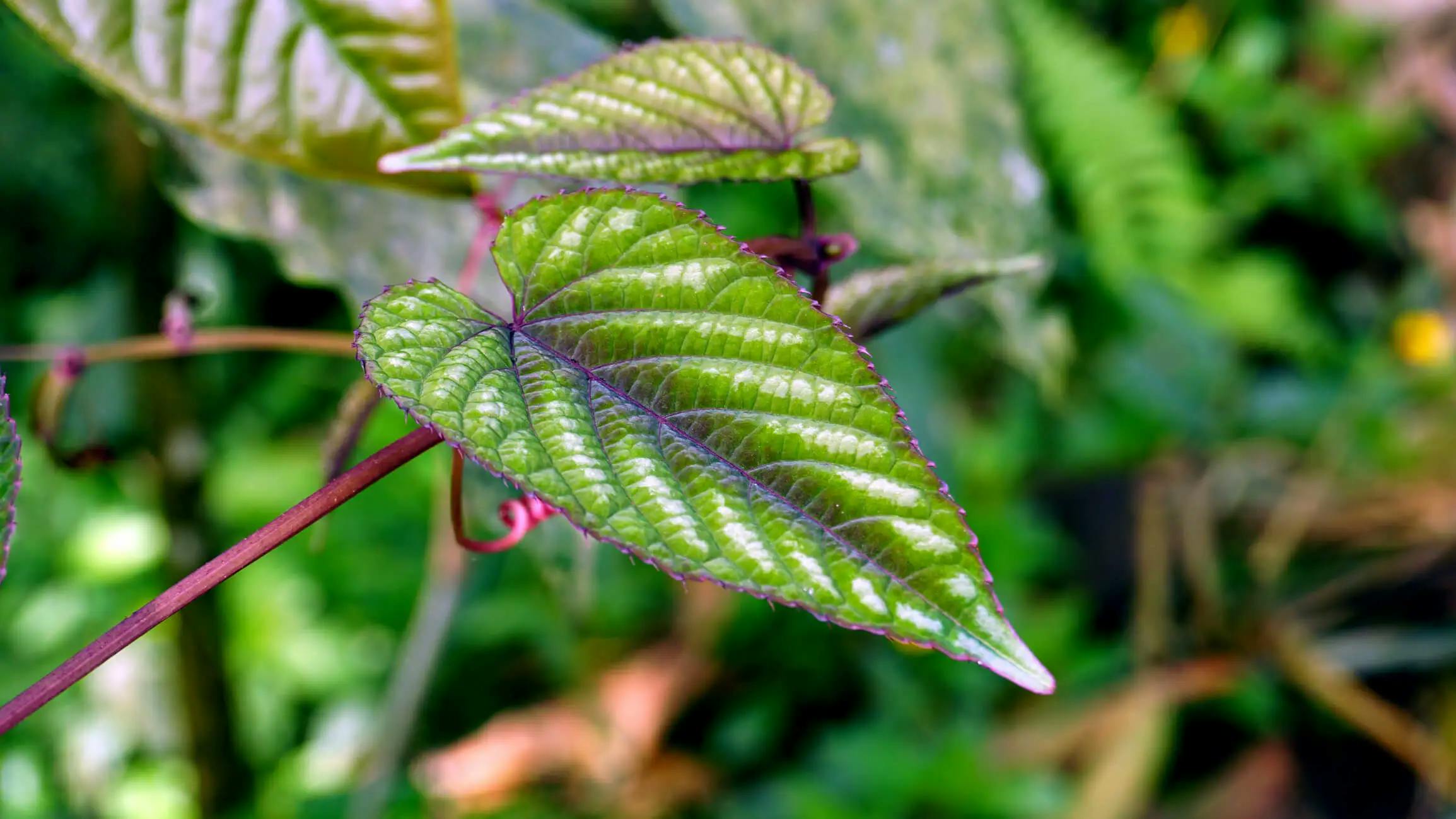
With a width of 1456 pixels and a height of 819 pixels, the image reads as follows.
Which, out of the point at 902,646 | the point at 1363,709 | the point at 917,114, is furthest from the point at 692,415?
the point at 1363,709

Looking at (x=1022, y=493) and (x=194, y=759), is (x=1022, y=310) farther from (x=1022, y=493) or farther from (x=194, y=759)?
(x=1022, y=493)

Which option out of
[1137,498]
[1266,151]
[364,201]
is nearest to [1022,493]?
[1137,498]

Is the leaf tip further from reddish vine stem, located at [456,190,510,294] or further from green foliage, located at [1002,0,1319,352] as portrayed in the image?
green foliage, located at [1002,0,1319,352]

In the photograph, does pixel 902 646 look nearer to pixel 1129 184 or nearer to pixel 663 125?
pixel 1129 184

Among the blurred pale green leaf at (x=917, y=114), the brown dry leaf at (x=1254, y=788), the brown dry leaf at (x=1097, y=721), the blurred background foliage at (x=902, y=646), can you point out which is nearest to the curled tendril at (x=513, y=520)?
the blurred pale green leaf at (x=917, y=114)

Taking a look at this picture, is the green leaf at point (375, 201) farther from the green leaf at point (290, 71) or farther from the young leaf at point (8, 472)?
the young leaf at point (8, 472)
